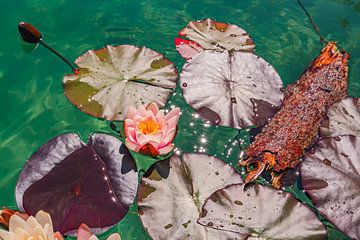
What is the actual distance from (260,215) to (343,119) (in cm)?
94

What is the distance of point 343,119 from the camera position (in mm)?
2514

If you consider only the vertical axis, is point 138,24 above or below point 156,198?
above

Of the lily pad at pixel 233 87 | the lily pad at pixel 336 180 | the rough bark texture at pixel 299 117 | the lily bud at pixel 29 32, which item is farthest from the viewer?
the lily bud at pixel 29 32

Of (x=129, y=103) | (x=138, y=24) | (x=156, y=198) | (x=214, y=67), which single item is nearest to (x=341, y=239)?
(x=156, y=198)

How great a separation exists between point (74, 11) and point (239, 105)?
5.93 ft

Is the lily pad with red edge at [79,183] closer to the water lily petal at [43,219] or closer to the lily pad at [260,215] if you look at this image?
the water lily petal at [43,219]

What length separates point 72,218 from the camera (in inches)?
79.1

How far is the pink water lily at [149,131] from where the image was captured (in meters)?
2.12

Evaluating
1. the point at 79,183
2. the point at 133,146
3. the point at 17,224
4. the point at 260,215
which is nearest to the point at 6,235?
the point at 17,224

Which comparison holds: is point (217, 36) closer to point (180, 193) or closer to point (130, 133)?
point (130, 133)

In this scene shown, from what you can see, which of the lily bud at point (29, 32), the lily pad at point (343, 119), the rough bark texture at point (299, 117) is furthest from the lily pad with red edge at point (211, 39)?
the lily bud at point (29, 32)

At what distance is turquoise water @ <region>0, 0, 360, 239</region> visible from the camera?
109 inches

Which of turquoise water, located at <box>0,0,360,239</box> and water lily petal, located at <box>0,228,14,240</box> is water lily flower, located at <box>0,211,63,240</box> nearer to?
water lily petal, located at <box>0,228,14,240</box>

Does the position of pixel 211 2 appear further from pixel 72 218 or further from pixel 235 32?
pixel 72 218
